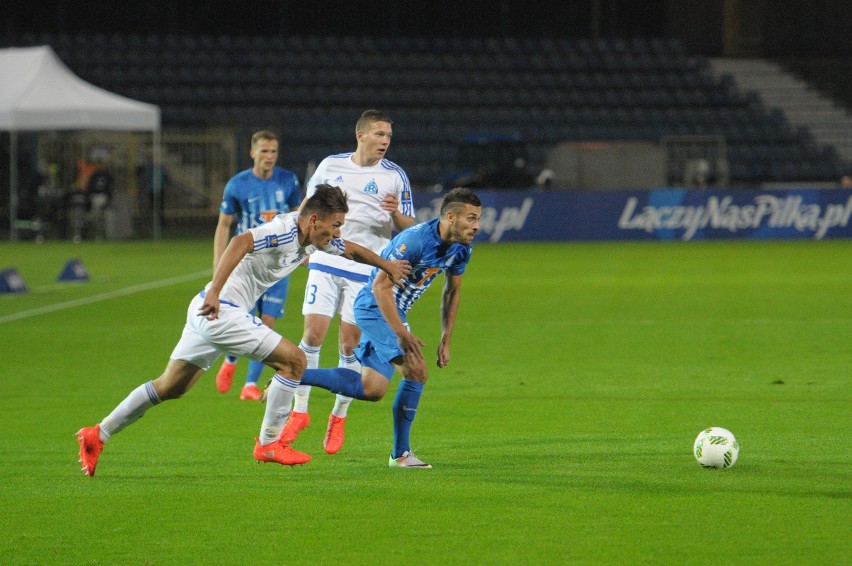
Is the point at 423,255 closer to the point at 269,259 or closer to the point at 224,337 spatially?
the point at 269,259

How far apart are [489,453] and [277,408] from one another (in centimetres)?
122

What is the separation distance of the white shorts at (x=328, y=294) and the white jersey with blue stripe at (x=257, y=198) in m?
1.89

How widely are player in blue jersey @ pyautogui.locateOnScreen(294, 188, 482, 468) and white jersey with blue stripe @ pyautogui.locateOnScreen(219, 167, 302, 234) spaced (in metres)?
3.09

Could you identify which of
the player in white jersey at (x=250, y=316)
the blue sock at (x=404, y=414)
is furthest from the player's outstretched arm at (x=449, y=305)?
the player in white jersey at (x=250, y=316)

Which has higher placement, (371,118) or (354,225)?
(371,118)

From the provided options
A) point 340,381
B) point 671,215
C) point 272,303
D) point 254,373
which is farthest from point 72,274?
point 671,215

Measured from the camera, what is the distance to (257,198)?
10.0 m

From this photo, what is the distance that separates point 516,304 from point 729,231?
13.8 meters

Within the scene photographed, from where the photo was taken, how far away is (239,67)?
37.8 m

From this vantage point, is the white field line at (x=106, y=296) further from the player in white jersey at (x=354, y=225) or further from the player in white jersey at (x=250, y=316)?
the player in white jersey at (x=250, y=316)

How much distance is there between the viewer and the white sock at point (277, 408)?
6.90 metres

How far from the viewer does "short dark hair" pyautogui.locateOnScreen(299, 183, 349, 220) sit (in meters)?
6.52

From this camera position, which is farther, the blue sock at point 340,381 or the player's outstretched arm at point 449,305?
the player's outstretched arm at point 449,305

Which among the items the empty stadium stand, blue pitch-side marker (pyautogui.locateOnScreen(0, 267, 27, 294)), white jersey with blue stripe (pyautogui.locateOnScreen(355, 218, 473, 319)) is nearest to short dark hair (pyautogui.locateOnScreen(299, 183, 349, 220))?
white jersey with blue stripe (pyautogui.locateOnScreen(355, 218, 473, 319))
